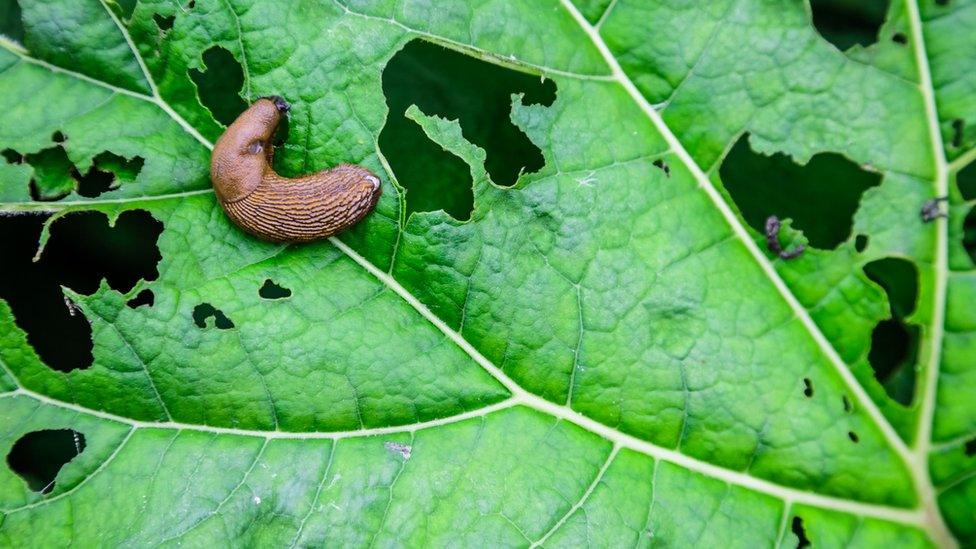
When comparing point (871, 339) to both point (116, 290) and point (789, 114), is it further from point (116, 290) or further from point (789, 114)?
point (116, 290)

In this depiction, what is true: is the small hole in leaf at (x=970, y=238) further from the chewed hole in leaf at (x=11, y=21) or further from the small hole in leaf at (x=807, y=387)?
the chewed hole in leaf at (x=11, y=21)

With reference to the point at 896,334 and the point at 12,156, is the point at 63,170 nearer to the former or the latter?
the point at 12,156

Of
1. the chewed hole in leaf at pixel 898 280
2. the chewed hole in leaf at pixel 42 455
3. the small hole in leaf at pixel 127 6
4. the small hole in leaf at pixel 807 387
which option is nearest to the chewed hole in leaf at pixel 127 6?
the small hole in leaf at pixel 127 6

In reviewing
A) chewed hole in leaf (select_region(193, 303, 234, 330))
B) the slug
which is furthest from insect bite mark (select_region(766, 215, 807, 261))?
chewed hole in leaf (select_region(193, 303, 234, 330))

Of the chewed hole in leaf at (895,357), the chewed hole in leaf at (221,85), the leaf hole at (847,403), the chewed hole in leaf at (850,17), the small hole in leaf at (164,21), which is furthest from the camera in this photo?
the chewed hole in leaf at (850,17)

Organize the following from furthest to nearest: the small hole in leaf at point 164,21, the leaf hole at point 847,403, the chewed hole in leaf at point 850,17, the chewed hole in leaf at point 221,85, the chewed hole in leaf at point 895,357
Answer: the chewed hole in leaf at point 850,17 < the chewed hole in leaf at point 895,357 < the leaf hole at point 847,403 < the chewed hole in leaf at point 221,85 < the small hole in leaf at point 164,21

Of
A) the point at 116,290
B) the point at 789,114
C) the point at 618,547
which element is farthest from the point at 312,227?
the point at 789,114

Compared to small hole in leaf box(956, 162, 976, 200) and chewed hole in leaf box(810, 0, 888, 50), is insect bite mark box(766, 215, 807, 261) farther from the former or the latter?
chewed hole in leaf box(810, 0, 888, 50)

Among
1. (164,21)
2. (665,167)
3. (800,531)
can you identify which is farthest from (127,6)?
(800,531)
